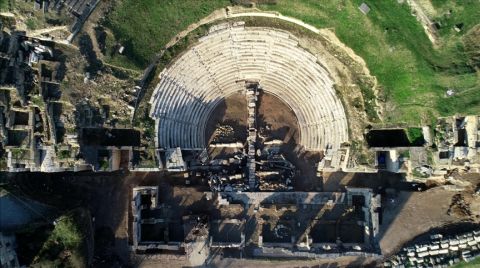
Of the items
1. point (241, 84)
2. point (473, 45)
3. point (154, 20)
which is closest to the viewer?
point (473, 45)

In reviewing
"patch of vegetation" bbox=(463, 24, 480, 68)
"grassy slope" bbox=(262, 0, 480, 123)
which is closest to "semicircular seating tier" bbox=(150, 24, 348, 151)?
"grassy slope" bbox=(262, 0, 480, 123)

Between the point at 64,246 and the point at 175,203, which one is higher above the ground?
the point at 175,203

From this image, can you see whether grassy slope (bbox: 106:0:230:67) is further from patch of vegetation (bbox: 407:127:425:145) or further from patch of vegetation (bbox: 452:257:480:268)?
patch of vegetation (bbox: 452:257:480:268)

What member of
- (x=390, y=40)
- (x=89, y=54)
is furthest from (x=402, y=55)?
(x=89, y=54)

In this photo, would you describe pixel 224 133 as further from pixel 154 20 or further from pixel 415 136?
pixel 415 136

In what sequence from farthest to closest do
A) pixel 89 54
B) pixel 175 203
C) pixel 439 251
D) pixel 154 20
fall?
pixel 175 203
pixel 439 251
pixel 154 20
pixel 89 54

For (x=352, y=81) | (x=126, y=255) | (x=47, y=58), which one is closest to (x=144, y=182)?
(x=126, y=255)
